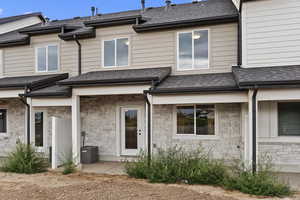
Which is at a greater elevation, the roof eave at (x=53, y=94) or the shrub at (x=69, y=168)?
the roof eave at (x=53, y=94)

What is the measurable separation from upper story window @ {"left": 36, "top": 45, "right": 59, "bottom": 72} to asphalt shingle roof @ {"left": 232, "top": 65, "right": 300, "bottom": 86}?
26.2ft

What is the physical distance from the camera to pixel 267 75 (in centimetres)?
693

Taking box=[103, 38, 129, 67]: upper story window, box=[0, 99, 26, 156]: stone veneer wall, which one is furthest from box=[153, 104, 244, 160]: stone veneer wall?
box=[0, 99, 26, 156]: stone veneer wall

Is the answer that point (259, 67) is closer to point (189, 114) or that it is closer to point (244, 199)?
point (189, 114)

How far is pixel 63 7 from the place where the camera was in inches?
936

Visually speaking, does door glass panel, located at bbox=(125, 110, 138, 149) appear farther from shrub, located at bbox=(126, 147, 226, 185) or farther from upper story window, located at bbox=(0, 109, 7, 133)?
upper story window, located at bbox=(0, 109, 7, 133)

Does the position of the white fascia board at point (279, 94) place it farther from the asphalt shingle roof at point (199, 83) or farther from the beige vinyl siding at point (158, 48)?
the beige vinyl siding at point (158, 48)

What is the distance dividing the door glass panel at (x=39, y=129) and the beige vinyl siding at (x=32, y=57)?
205cm

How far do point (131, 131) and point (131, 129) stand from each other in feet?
0.28

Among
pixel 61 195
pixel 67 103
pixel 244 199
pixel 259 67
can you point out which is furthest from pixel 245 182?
pixel 67 103

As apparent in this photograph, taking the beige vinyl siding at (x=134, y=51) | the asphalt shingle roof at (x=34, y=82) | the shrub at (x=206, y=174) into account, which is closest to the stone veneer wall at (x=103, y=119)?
the beige vinyl siding at (x=134, y=51)

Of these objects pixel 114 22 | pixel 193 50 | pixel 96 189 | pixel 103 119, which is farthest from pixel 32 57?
pixel 96 189

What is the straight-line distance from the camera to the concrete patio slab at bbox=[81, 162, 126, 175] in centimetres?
823

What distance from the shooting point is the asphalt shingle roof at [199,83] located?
23.7 ft
